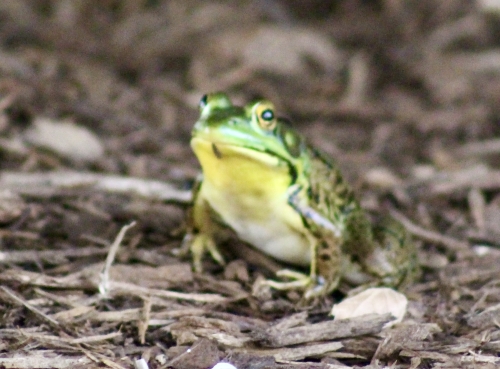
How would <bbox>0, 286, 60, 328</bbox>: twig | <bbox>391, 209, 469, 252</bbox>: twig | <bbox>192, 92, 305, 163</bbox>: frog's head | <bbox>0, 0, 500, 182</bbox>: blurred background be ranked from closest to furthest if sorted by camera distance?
<bbox>0, 286, 60, 328</bbox>: twig, <bbox>192, 92, 305, 163</bbox>: frog's head, <bbox>391, 209, 469, 252</bbox>: twig, <bbox>0, 0, 500, 182</bbox>: blurred background

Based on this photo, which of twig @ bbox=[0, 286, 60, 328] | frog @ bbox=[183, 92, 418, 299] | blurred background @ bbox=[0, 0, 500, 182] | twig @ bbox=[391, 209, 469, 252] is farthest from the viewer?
blurred background @ bbox=[0, 0, 500, 182]

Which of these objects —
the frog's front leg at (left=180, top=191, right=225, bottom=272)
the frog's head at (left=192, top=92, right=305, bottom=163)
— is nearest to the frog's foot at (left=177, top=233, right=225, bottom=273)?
the frog's front leg at (left=180, top=191, right=225, bottom=272)

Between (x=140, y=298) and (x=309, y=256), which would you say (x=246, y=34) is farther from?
(x=140, y=298)

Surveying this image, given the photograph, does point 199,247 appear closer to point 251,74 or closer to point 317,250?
point 317,250

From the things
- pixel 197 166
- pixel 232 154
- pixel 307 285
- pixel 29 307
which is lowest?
pixel 307 285

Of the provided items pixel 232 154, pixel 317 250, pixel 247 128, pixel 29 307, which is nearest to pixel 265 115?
pixel 247 128

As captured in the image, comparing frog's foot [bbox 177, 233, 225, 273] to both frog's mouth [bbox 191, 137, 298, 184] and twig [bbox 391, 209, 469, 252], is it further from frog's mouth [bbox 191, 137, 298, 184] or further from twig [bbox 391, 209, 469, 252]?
twig [bbox 391, 209, 469, 252]

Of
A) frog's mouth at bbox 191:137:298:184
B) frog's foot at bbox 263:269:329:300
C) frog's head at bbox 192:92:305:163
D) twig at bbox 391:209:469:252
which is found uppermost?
frog's head at bbox 192:92:305:163

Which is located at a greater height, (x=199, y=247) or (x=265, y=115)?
(x=265, y=115)
